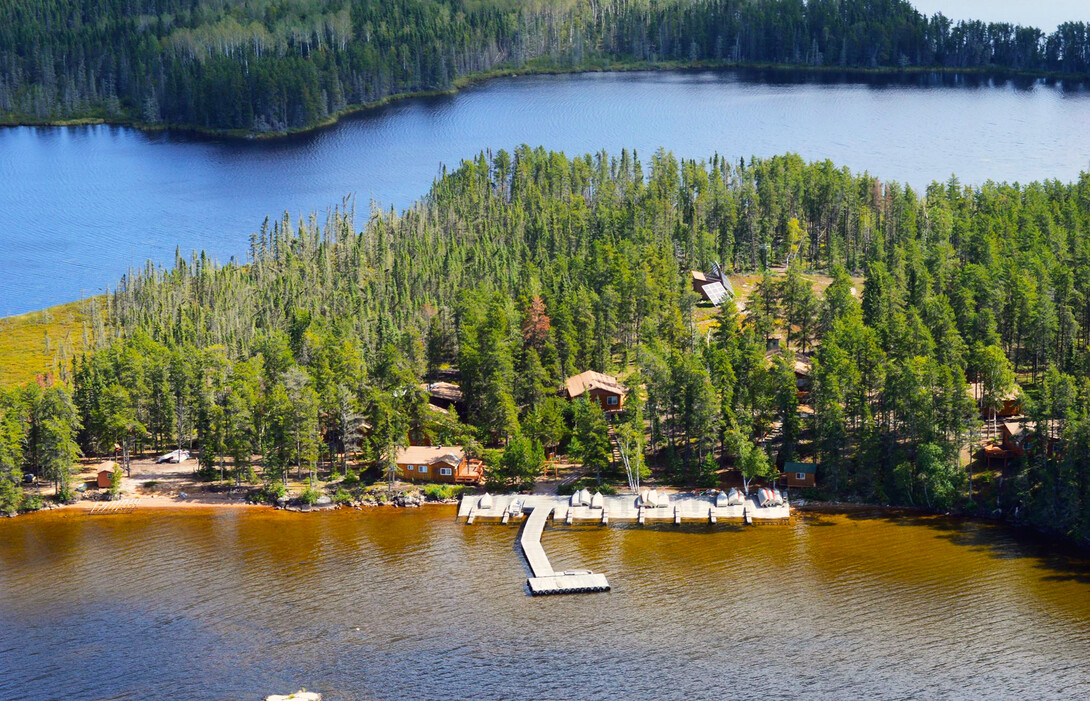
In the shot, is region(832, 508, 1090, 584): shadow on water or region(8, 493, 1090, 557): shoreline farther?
region(8, 493, 1090, 557): shoreline

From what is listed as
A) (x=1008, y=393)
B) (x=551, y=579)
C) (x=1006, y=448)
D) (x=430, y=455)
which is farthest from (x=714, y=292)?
(x=551, y=579)

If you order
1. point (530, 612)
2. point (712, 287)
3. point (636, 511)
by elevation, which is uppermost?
point (712, 287)

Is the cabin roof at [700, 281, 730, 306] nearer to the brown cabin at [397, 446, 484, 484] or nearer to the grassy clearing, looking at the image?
the brown cabin at [397, 446, 484, 484]

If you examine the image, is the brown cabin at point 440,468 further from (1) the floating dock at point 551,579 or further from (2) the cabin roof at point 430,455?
(1) the floating dock at point 551,579

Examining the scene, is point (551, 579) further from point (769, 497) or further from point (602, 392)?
point (602, 392)

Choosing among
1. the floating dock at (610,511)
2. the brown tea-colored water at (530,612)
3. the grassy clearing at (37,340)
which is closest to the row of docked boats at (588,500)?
the floating dock at (610,511)

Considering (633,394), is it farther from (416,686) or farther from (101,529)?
(101,529)

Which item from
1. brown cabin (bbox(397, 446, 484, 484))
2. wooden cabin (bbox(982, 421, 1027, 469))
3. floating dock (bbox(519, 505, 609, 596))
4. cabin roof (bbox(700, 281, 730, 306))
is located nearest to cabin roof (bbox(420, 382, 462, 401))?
brown cabin (bbox(397, 446, 484, 484))
